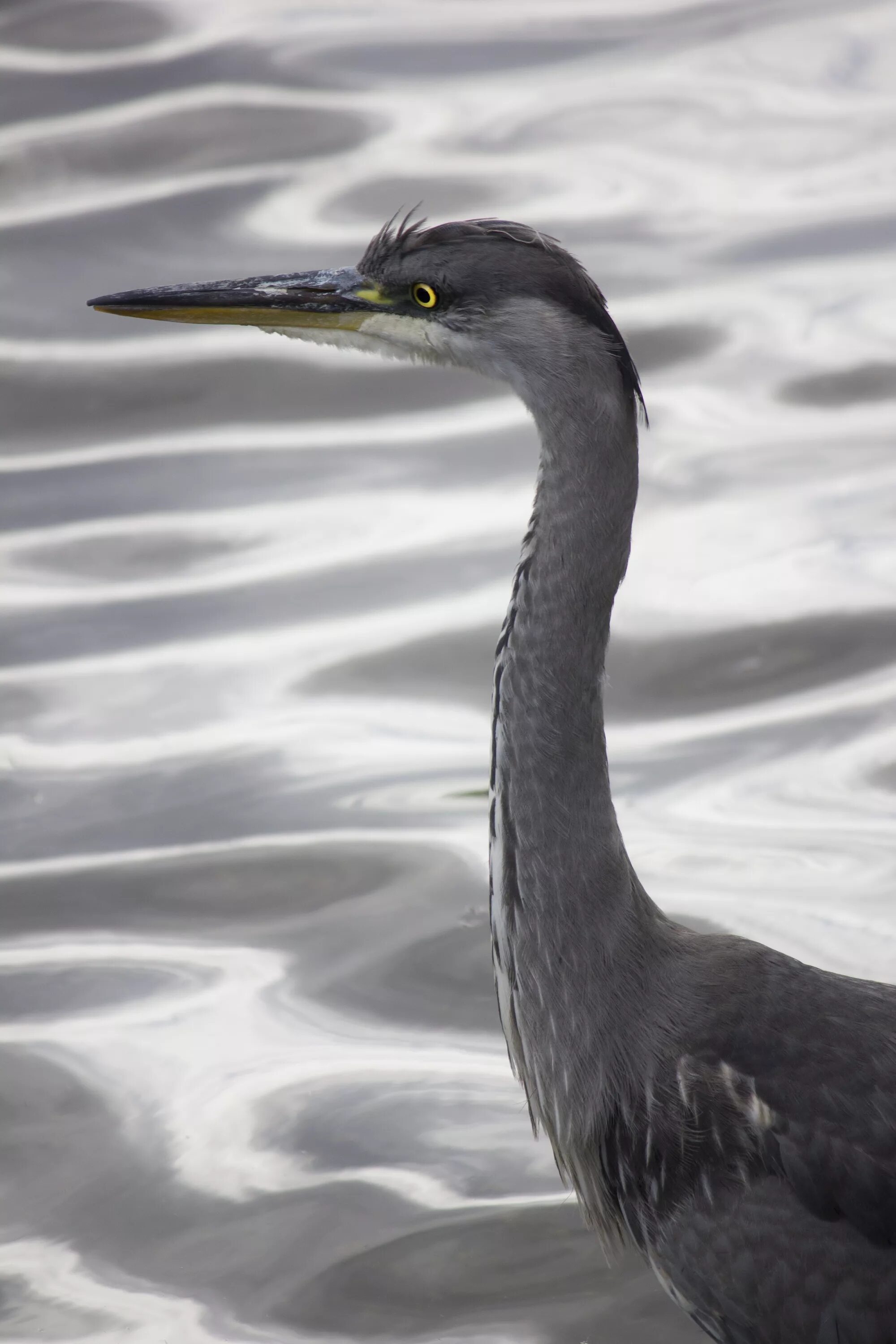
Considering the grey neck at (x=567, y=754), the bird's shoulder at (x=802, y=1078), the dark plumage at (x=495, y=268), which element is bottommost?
the bird's shoulder at (x=802, y=1078)

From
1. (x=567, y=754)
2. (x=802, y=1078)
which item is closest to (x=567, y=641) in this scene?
(x=567, y=754)

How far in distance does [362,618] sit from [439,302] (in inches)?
111

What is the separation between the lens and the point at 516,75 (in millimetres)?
8297

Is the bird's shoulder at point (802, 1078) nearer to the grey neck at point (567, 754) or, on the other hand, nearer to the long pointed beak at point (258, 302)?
the grey neck at point (567, 754)

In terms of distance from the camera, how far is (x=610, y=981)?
271 cm

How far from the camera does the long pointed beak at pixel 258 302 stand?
286cm

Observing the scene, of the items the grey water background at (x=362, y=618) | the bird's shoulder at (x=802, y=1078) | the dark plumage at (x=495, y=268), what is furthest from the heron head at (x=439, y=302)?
the grey water background at (x=362, y=618)

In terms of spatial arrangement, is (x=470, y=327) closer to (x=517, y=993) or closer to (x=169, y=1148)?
(x=517, y=993)

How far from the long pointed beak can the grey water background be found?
5.70ft

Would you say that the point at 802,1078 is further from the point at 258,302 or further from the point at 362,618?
the point at 362,618

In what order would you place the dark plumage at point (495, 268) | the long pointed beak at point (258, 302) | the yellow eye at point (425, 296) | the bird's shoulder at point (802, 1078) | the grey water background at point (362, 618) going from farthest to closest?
1. the grey water background at point (362, 618)
2. the long pointed beak at point (258, 302)
3. the yellow eye at point (425, 296)
4. the dark plumage at point (495, 268)
5. the bird's shoulder at point (802, 1078)

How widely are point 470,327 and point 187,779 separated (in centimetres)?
238

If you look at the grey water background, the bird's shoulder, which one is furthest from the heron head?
the grey water background

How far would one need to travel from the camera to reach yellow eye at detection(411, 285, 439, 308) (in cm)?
273
